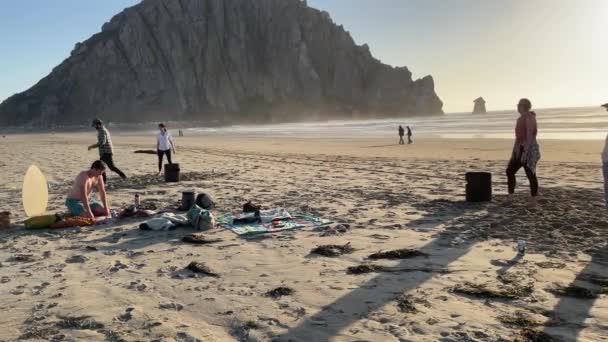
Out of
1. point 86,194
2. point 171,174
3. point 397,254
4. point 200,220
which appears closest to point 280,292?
point 397,254

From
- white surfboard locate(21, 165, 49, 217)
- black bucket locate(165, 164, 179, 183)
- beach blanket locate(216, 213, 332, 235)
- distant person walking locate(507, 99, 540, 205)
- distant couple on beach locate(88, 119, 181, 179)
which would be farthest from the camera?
black bucket locate(165, 164, 179, 183)

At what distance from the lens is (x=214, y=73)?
136625mm

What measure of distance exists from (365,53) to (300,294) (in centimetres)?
15571

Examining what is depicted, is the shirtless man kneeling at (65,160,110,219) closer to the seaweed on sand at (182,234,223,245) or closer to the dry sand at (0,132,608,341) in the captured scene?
the dry sand at (0,132,608,341)

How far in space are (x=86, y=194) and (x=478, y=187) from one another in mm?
7005

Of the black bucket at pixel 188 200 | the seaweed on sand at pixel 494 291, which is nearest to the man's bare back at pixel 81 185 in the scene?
the black bucket at pixel 188 200

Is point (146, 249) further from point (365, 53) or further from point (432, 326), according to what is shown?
point (365, 53)

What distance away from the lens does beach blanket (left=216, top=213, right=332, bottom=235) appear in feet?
22.8

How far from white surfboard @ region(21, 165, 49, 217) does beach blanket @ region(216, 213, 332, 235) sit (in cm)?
314

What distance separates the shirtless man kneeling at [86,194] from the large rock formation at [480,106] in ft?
542

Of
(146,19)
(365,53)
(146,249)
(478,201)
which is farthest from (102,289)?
(365,53)

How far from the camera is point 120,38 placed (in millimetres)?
135500

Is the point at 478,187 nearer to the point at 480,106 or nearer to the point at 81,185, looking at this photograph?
the point at 81,185

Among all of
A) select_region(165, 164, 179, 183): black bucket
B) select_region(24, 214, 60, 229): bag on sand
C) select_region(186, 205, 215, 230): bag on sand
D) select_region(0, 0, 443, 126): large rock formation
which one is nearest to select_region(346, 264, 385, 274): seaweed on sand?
select_region(186, 205, 215, 230): bag on sand
